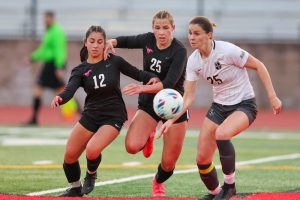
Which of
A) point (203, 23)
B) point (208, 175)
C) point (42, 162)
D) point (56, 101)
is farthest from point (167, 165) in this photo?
point (42, 162)

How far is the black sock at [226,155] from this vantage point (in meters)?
8.62

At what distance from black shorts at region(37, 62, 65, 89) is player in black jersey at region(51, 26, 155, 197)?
10.8 m

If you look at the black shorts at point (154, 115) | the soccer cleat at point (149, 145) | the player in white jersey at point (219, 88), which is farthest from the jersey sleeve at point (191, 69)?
the soccer cleat at point (149, 145)

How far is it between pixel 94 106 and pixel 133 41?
3.63ft

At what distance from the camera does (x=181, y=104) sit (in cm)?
891

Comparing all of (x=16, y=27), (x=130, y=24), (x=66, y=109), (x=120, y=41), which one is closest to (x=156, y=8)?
(x=130, y=24)

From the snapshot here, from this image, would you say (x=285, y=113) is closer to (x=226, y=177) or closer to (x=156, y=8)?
(x=156, y=8)

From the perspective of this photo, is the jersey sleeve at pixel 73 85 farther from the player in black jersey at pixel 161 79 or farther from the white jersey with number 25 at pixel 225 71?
the white jersey with number 25 at pixel 225 71

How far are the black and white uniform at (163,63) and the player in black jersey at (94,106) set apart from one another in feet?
0.80

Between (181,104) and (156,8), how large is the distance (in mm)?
20816

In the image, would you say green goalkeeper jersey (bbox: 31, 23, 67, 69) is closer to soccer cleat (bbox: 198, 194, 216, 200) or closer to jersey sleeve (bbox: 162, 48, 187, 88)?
jersey sleeve (bbox: 162, 48, 187, 88)

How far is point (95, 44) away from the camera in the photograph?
30.6 feet

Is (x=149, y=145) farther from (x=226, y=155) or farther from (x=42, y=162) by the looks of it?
(x=42, y=162)

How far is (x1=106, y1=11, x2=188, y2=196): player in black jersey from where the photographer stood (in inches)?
376
